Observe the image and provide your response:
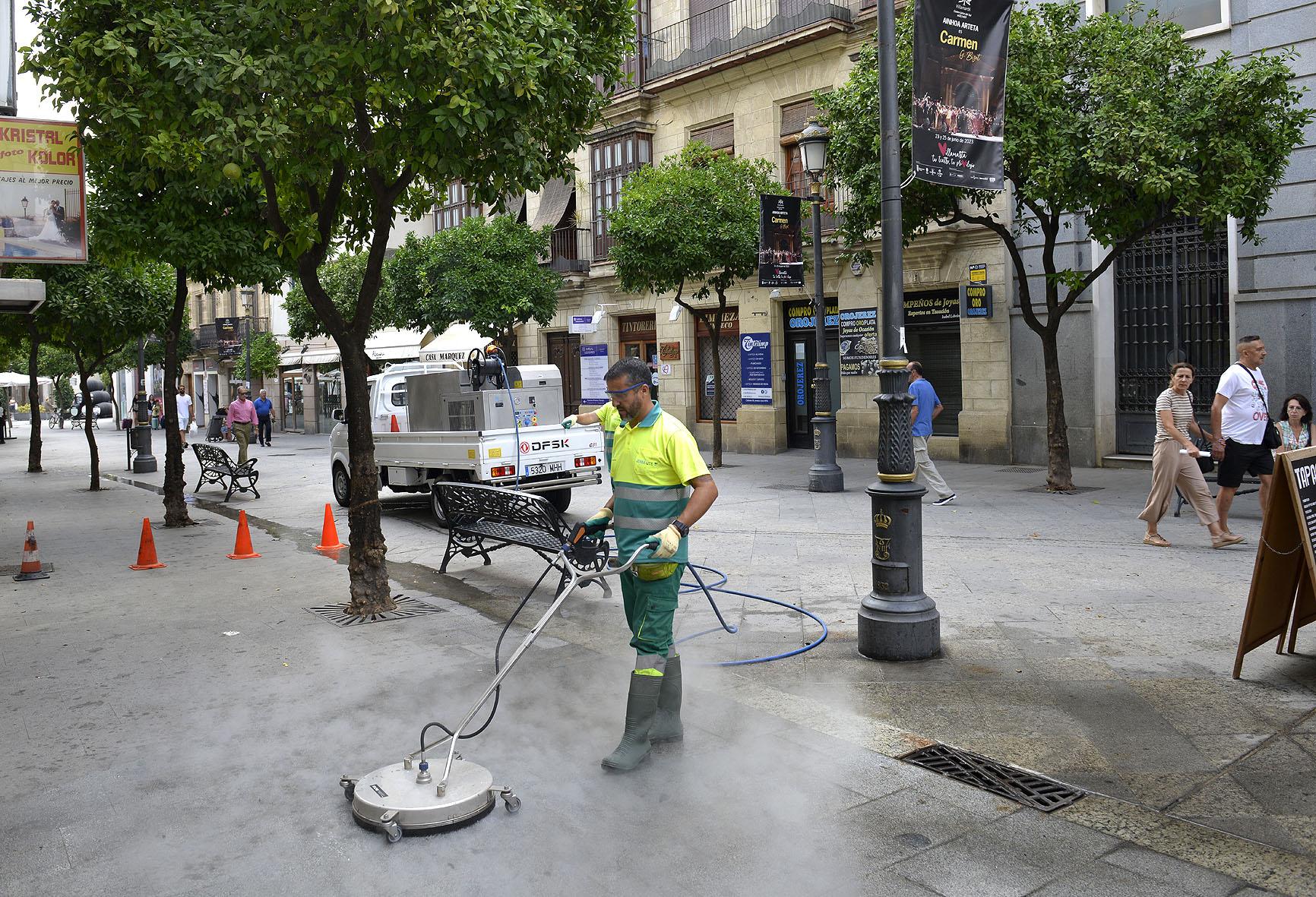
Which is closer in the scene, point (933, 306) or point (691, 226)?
point (691, 226)

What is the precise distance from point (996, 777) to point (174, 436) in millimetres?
11716

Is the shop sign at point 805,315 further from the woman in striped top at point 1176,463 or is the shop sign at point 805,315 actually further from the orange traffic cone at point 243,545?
the orange traffic cone at point 243,545

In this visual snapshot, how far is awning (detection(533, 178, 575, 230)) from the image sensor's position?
2789 cm

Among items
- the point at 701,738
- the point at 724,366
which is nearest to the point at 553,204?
the point at 724,366

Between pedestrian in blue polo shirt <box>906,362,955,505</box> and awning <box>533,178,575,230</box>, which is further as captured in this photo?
awning <box>533,178,575,230</box>

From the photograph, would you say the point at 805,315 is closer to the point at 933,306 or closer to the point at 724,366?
the point at 724,366

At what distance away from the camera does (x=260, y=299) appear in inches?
1837

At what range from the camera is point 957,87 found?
22.9ft

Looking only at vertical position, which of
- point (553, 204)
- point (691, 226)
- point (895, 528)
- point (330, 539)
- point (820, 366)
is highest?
point (553, 204)

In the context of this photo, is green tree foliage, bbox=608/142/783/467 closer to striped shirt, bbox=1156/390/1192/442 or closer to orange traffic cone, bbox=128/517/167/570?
striped shirt, bbox=1156/390/1192/442

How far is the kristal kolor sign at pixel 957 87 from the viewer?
6.71 m

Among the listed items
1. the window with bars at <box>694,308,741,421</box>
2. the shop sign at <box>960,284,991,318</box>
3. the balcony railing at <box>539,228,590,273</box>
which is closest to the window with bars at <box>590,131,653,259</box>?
the balcony railing at <box>539,228,590,273</box>

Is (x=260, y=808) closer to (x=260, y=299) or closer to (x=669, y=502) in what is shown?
(x=669, y=502)

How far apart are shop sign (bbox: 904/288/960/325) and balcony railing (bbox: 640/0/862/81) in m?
5.50
